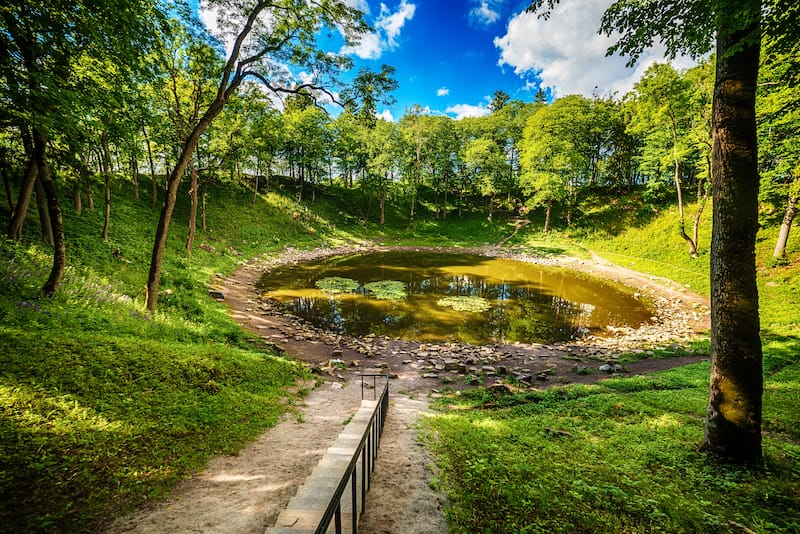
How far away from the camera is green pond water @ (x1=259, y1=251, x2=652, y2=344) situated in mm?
16781

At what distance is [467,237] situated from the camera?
148 feet

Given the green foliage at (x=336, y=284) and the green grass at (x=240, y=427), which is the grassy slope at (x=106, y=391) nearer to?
the green grass at (x=240, y=427)

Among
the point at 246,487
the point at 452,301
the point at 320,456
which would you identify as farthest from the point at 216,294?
the point at 246,487

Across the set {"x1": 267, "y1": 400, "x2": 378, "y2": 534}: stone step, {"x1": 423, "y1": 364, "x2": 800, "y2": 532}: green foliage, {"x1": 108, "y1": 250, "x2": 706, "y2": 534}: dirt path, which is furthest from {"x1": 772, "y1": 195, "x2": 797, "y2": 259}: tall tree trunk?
{"x1": 267, "y1": 400, "x2": 378, "y2": 534}: stone step

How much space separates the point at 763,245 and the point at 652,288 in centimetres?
724

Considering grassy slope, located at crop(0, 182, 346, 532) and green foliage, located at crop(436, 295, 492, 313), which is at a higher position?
grassy slope, located at crop(0, 182, 346, 532)

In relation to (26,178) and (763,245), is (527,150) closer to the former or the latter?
(763,245)

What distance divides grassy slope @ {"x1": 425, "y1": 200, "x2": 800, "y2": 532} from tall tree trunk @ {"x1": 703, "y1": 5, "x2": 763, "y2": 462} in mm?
634

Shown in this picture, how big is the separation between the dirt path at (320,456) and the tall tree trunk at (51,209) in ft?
21.9

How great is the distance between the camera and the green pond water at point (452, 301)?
16.8 meters

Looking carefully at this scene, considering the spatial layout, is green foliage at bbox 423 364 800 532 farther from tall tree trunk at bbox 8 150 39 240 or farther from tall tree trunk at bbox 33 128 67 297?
tall tree trunk at bbox 8 150 39 240

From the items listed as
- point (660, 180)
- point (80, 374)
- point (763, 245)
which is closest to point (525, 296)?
point (763, 245)

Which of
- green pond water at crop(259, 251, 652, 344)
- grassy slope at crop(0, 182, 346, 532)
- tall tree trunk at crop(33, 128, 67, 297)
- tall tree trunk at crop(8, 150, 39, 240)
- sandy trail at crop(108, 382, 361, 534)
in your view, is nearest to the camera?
sandy trail at crop(108, 382, 361, 534)

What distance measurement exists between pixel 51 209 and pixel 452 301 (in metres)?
18.3
